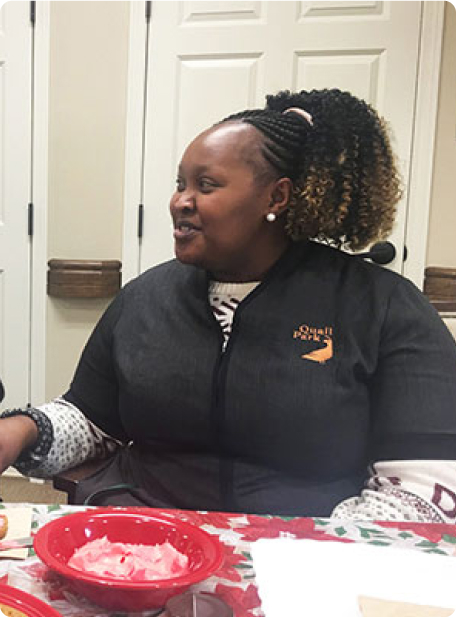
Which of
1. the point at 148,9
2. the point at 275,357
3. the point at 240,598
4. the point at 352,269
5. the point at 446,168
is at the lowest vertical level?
the point at 240,598

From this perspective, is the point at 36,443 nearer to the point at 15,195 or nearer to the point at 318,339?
the point at 318,339

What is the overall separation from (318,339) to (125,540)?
0.49 m

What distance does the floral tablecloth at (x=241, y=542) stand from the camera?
0.58 metres

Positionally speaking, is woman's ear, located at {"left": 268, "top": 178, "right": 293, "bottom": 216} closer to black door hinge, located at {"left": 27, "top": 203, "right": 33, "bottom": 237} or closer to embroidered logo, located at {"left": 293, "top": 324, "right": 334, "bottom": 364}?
embroidered logo, located at {"left": 293, "top": 324, "right": 334, "bottom": 364}

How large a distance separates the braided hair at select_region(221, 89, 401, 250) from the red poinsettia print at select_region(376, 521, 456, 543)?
1.78ft

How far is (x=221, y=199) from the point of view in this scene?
1065 mm

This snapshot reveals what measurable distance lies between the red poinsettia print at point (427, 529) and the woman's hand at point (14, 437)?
1.83 ft

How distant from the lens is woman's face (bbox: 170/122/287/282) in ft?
3.51

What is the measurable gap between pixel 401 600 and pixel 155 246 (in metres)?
1.84

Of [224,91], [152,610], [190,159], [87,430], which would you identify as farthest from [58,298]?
[152,610]

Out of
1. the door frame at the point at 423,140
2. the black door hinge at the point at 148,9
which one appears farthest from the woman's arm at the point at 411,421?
the black door hinge at the point at 148,9

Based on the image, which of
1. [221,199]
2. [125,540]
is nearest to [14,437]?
[125,540]

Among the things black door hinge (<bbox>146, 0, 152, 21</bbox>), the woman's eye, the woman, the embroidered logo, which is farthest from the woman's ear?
black door hinge (<bbox>146, 0, 152, 21</bbox>)

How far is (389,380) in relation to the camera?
102 centimetres
